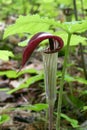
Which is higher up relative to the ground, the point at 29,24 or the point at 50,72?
the point at 29,24

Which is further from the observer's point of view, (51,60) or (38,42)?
(51,60)

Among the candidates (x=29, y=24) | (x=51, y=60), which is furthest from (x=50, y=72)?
(x=29, y=24)

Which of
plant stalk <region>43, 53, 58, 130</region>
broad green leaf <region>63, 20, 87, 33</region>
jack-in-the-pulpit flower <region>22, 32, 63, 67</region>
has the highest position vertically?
broad green leaf <region>63, 20, 87, 33</region>

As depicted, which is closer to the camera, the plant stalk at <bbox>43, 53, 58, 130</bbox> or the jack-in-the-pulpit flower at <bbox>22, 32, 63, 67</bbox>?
the jack-in-the-pulpit flower at <bbox>22, 32, 63, 67</bbox>

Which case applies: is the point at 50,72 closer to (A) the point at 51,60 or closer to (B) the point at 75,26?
(A) the point at 51,60

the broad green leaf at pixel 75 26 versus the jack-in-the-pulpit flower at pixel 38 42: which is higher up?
the broad green leaf at pixel 75 26

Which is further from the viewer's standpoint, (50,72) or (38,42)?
(50,72)

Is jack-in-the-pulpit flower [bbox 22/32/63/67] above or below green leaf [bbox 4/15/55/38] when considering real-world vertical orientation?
below

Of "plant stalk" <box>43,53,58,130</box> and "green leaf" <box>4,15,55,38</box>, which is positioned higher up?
"green leaf" <box>4,15,55,38</box>

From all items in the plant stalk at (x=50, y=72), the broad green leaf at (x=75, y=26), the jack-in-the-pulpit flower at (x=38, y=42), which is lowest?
the plant stalk at (x=50, y=72)
